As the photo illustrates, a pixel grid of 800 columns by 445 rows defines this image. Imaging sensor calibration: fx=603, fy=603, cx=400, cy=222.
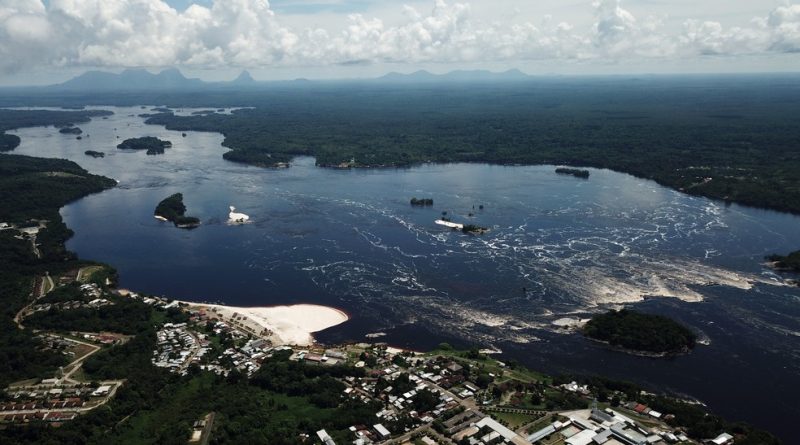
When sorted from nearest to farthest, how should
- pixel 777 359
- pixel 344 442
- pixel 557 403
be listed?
pixel 344 442, pixel 557 403, pixel 777 359

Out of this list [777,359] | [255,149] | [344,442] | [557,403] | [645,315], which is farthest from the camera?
[255,149]

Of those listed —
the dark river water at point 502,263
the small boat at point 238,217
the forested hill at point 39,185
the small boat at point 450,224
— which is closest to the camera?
the dark river water at point 502,263

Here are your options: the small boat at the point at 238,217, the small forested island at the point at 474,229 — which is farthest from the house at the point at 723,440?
the small boat at the point at 238,217

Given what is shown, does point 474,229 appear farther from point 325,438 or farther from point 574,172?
point 325,438

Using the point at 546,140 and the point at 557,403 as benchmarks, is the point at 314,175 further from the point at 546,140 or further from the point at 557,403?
the point at 557,403

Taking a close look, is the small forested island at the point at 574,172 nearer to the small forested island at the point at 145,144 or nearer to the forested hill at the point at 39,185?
the forested hill at the point at 39,185

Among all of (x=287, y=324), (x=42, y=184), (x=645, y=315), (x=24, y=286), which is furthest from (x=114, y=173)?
(x=645, y=315)

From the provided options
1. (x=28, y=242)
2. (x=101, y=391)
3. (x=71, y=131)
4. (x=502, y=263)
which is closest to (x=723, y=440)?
(x=502, y=263)

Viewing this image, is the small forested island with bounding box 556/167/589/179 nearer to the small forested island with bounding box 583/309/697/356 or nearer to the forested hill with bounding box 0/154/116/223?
the small forested island with bounding box 583/309/697/356
